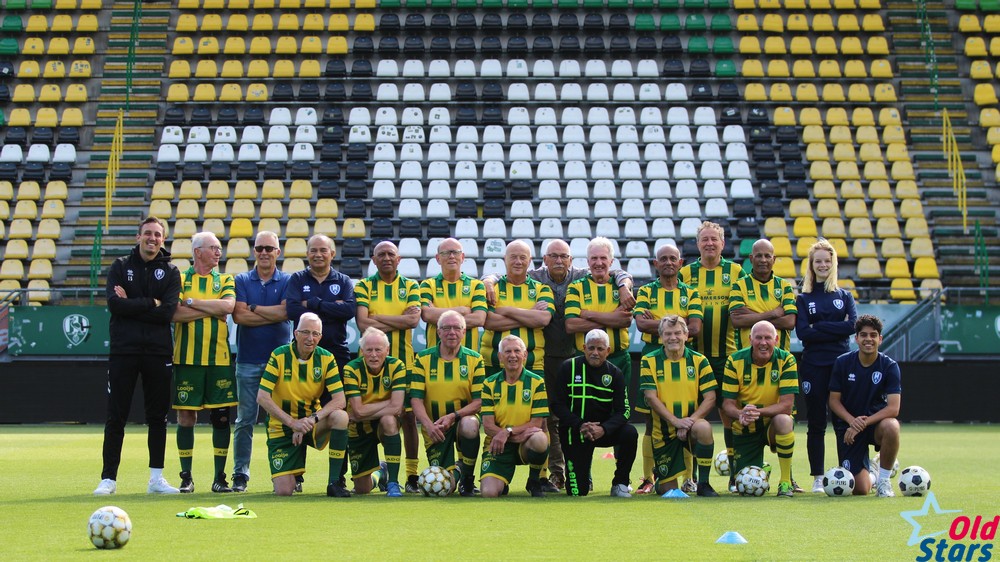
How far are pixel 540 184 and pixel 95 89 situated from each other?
393 inches

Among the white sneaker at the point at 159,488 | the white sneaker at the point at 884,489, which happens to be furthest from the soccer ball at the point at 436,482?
the white sneaker at the point at 884,489

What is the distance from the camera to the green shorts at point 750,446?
863 centimetres

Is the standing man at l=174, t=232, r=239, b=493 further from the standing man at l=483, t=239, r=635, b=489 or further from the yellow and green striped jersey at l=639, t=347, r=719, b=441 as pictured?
the yellow and green striped jersey at l=639, t=347, r=719, b=441

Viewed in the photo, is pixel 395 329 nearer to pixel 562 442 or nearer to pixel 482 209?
pixel 562 442

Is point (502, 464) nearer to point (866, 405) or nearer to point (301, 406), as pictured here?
point (301, 406)

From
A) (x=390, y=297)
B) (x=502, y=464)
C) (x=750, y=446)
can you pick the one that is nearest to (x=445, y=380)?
(x=502, y=464)

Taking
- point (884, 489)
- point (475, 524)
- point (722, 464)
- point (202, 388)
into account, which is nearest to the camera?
point (475, 524)

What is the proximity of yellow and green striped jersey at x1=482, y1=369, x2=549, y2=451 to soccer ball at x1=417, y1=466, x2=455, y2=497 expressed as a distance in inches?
16.4

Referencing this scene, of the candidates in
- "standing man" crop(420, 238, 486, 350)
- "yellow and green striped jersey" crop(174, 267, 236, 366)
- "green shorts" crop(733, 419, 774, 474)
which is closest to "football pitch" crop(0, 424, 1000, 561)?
"green shorts" crop(733, 419, 774, 474)

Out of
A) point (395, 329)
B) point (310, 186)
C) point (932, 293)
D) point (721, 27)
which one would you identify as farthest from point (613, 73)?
point (395, 329)

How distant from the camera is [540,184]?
21.4 m

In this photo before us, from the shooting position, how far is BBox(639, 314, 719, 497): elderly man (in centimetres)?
852

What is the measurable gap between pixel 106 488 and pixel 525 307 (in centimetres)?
346

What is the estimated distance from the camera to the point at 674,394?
8695mm
